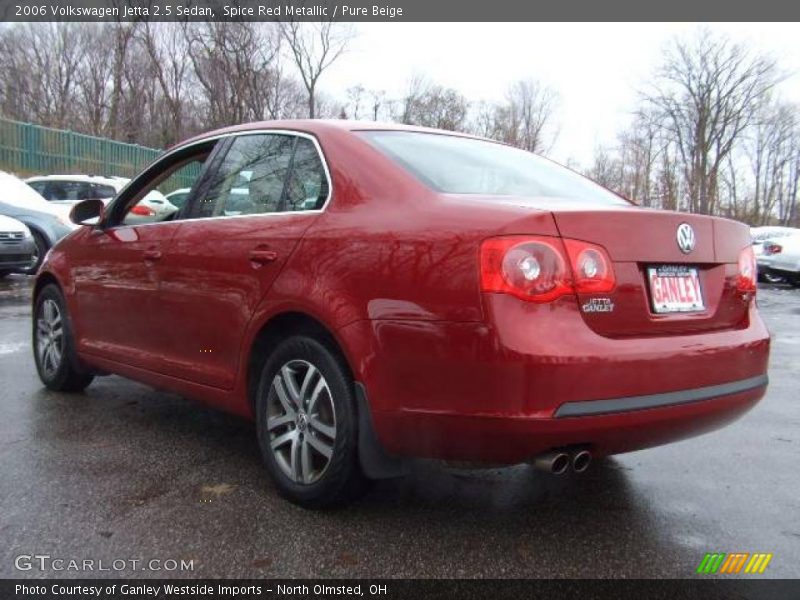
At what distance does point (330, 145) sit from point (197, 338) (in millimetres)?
1136

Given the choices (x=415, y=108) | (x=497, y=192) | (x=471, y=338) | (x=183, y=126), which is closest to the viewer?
→ (x=471, y=338)

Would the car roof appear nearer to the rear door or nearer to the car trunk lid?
the rear door

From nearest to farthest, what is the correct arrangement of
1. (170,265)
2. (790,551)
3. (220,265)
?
(790,551) < (220,265) < (170,265)

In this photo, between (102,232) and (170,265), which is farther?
(102,232)

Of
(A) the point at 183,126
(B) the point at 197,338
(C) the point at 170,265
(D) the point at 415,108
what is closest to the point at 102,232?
(C) the point at 170,265

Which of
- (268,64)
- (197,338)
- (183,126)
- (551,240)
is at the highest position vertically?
Result: (268,64)

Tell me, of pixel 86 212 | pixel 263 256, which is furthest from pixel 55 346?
pixel 263 256

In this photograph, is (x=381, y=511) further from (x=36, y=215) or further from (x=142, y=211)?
(x=36, y=215)

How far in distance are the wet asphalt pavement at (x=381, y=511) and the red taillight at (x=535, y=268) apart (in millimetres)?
965

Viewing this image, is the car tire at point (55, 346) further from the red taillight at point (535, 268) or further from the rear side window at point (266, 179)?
the red taillight at point (535, 268)

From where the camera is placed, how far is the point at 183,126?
4106cm

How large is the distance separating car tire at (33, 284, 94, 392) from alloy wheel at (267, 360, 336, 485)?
6.85ft

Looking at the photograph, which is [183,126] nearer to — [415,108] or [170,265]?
[415,108]

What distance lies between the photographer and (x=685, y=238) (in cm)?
266
